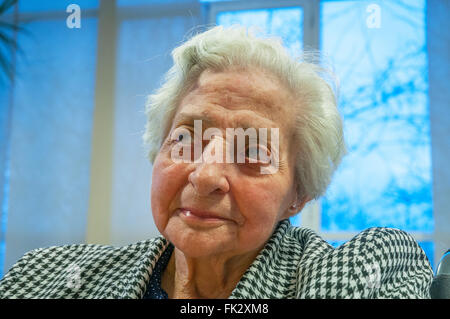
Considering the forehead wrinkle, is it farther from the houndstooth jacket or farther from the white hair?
the houndstooth jacket

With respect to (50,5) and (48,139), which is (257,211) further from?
(48,139)

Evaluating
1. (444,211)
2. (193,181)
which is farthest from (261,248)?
(444,211)

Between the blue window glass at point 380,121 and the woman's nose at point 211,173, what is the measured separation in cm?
84

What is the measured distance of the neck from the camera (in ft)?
2.49

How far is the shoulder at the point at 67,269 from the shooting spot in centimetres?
83

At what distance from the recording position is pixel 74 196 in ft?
7.02

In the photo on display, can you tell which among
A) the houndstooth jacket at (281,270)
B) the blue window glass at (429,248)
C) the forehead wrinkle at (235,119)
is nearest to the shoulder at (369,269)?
the houndstooth jacket at (281,270)

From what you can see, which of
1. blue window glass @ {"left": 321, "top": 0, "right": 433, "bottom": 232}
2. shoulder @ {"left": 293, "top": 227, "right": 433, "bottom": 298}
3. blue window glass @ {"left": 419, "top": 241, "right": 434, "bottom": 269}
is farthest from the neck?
blue window glass @ {"left": 419, "top": 241, "right": 434, "bottom": 269}

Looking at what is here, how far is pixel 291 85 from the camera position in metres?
0.79

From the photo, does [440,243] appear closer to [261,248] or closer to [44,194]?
[261,248]

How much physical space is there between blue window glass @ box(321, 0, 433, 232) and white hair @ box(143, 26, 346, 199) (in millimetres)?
617

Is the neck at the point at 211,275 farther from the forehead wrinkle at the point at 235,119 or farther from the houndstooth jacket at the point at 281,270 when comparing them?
the forehead wrinkle at the point at 235,119

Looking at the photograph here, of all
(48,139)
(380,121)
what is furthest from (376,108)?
(48,139)

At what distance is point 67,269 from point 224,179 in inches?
17.5
